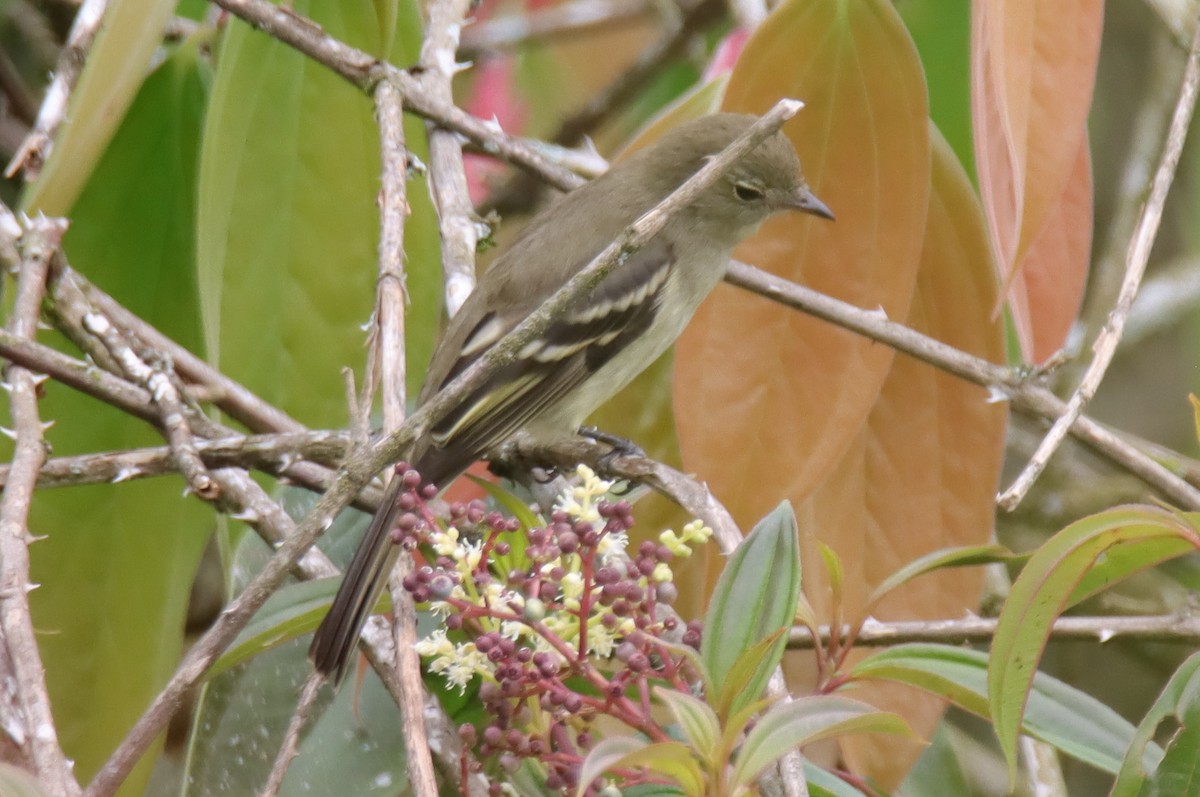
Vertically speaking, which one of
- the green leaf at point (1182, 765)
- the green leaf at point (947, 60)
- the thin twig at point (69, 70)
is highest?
the green leaf at point (947, 60)

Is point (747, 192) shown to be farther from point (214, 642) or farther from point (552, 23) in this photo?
point (214, 642)

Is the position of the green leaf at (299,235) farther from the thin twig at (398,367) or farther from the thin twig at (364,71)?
the thin twig at (398,367)

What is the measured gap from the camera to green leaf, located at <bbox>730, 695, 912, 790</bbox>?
1.36 meters

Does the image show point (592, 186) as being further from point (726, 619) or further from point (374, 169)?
point (726, 619)

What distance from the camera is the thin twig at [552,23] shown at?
4.77m

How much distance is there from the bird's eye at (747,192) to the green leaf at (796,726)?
217cm

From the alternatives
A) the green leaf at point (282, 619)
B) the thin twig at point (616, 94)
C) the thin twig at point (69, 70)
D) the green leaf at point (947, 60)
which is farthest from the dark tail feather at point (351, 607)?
the thin twig at point (616, 94)

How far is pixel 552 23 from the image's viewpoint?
509 centimetres

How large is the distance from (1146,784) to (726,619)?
0.55 metres

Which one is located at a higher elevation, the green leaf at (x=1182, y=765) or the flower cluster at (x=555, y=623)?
the green leaf at (x=1182, y=765)

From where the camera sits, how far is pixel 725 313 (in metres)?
2.63

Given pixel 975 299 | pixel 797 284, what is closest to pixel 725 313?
pixel 797 284

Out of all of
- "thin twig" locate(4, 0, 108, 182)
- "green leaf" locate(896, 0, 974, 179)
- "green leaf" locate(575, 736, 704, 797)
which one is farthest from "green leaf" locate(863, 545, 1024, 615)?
"thin twig" locate(4, 0, 108, 182)

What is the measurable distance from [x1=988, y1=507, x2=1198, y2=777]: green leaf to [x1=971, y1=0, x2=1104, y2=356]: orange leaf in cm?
44
